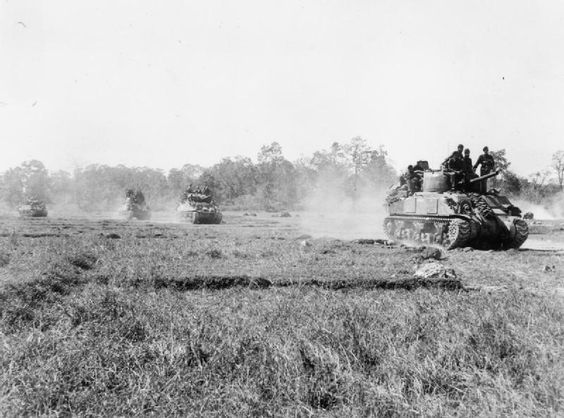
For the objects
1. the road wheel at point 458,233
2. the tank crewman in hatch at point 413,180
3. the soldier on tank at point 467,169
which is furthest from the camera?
the tank crewman in hatch at point 413,180

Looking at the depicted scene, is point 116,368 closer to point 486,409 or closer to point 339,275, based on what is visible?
point 486,409

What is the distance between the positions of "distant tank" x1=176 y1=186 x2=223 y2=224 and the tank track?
1444 cm

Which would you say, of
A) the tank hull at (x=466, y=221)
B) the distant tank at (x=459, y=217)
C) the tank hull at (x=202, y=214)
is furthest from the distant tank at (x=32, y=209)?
the tank hull at (x=466, y=221)

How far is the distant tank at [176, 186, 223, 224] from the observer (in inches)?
1233

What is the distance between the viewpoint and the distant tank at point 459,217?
631 inches

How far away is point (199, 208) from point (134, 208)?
7.76m

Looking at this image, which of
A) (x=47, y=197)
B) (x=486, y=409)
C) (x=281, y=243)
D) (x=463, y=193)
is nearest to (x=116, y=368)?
(x=486, y=409)

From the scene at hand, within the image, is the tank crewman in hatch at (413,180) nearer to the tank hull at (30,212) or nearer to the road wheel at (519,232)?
the road wheel at (519,232)

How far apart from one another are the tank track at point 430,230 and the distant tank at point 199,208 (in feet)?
47.4

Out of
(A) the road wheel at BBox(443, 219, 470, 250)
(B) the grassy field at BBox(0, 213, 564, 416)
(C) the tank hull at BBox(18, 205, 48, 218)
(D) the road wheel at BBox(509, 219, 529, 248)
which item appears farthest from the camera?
(C) the tank hull at BBox(18, 205, 48, 218)

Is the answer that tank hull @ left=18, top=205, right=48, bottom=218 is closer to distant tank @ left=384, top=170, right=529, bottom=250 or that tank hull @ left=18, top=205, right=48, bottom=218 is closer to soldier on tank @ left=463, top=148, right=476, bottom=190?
distant tank @ left=384, top=170, right=529, bottom=250

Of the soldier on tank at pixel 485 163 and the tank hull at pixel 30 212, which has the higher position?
the soldier on tank at pixel 485 163

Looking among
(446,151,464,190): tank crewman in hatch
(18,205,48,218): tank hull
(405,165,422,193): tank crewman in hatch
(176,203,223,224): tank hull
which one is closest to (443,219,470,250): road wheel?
(446,151,464,190): tank crewman in hatch

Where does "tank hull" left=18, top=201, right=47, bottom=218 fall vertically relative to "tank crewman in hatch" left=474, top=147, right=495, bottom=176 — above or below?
below
